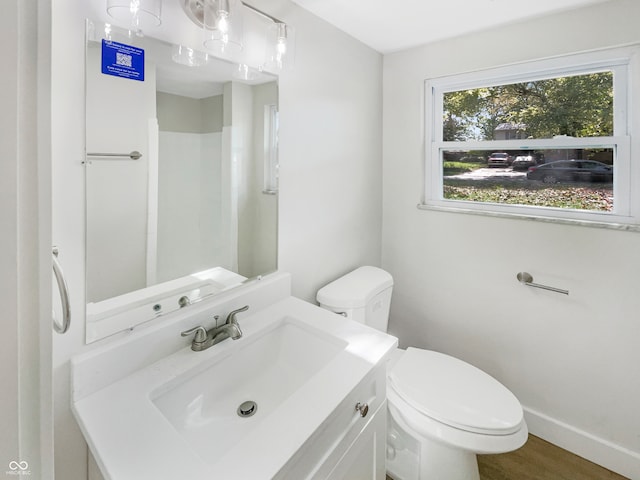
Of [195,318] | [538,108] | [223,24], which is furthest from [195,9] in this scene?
[538,108]

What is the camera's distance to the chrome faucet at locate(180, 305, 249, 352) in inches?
41.8

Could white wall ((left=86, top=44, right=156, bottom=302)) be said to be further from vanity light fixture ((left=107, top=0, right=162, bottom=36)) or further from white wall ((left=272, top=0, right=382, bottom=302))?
white wall ((left=272, top=0, right=382, bottom=302))

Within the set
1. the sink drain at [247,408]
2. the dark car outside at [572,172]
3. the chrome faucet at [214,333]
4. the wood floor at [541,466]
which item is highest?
the dark car outside at [572,172]

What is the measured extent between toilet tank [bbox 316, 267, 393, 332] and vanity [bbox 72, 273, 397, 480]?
24cm

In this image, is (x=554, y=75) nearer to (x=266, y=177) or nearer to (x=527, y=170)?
(x=527, y=170)

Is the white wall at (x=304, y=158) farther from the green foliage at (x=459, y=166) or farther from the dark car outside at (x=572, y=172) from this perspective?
the dark car outside at (x=572, y=172)

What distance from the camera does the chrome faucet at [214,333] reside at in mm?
1062

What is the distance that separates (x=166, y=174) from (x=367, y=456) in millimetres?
1124

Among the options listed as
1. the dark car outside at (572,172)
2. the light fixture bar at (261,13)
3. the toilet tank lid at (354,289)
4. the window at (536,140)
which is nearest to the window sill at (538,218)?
the window at (536,140)

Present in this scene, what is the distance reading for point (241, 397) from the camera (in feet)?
3.51

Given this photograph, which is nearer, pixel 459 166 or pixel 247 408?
pixel 247 408

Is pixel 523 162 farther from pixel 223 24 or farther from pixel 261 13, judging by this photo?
pixel 223 24
